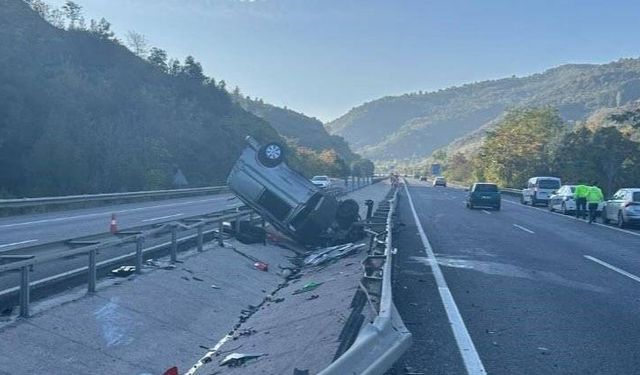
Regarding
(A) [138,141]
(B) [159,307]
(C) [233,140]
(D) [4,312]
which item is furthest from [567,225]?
(C) [233,140]

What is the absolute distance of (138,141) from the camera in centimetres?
5578

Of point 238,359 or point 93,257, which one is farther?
point 93,257

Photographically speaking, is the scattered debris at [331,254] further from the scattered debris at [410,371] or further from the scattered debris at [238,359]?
the scattered debris at [410,371]

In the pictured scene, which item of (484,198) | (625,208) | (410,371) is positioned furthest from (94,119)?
(410,371)

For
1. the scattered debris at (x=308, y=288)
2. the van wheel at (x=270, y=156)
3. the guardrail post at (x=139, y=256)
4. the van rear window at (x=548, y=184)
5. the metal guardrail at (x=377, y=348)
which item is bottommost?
the scattered debris at (x=308, y=288)

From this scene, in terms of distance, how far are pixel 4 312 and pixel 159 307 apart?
2559mm

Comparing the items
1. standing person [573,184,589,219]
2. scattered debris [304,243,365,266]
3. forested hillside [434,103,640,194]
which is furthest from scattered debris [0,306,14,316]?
forested hillside [434,103,640,194]

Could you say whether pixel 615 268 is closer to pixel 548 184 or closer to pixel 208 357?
pixel 208 357

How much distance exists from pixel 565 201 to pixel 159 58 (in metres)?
59.7

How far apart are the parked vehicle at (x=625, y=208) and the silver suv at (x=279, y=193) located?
14999 mm

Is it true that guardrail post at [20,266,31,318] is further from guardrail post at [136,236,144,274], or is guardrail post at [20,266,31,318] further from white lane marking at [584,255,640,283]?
white lane marking at [584,255,640,283]

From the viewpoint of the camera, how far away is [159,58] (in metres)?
88.1

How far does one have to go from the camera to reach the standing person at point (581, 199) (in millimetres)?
32938

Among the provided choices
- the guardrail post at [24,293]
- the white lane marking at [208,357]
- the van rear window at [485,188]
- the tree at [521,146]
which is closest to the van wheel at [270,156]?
the white lane marking at [208,357]
